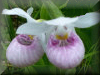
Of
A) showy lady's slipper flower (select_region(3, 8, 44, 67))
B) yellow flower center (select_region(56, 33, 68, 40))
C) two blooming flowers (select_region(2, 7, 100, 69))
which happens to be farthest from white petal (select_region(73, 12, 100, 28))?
showy lady's slipper flower (select_region(3, 8, 44, 67))

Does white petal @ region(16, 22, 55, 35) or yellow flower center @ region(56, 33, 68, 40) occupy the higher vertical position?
white petal @ region(16, 22, 55, 35)

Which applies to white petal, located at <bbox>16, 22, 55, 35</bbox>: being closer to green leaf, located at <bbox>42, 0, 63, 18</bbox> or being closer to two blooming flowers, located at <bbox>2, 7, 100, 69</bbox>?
two blooming flowers, located at <bbox>2, 7, 100, 69</bbox>

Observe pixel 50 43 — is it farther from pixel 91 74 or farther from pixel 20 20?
pixel 20 20

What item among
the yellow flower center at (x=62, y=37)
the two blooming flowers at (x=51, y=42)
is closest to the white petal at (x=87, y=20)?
the two blooming flowers at (x=51, y=42)

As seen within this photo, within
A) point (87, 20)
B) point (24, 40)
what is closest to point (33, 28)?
point (24, 40)

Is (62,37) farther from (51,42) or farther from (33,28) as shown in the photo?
(33,28)

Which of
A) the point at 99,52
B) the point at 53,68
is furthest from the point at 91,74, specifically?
the point at 53,68

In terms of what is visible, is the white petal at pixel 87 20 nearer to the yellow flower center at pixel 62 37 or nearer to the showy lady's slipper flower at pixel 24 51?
the yellow flower center at pixel 62 37
